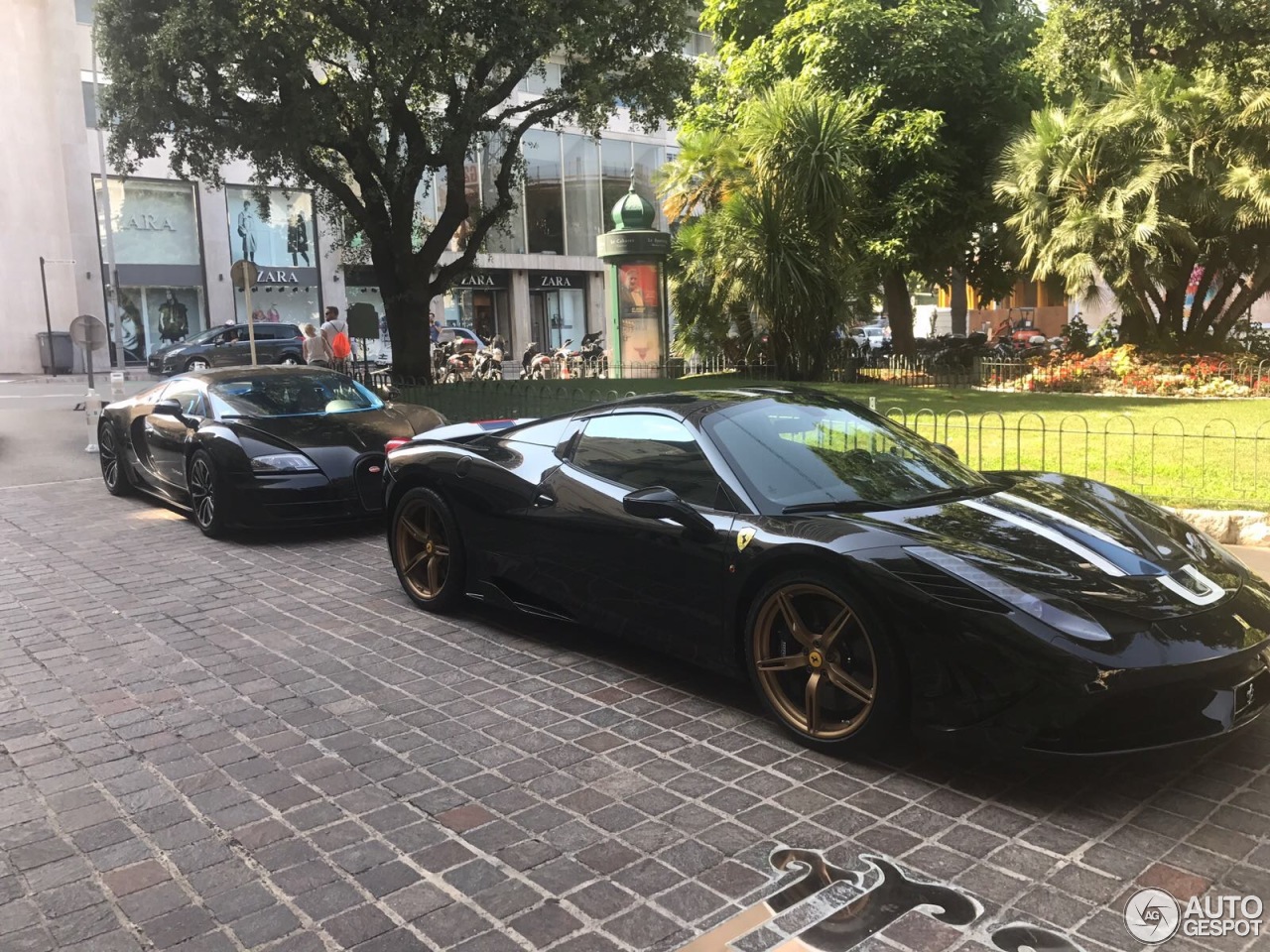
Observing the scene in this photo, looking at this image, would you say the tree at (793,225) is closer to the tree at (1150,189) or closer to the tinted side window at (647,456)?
the tree at (1150,189)

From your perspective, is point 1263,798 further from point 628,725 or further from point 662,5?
point 662,5

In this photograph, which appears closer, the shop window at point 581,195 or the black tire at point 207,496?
the black tire at point 207,496

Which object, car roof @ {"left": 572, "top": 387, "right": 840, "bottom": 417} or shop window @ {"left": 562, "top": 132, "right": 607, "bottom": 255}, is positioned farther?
shop window @ {"left": 562, "top": 132, "right": 607, "bottom": 255}

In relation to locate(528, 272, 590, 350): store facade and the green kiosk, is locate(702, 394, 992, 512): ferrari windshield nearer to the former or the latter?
the green kiosk

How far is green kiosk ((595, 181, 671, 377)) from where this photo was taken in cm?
2067

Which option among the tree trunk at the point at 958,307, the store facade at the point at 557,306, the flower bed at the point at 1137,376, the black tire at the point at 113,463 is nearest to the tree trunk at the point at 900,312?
the flower bed at the point at 1137,376

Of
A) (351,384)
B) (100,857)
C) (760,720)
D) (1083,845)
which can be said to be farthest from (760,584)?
(351,384)

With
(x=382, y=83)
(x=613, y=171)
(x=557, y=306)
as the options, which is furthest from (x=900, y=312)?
(x=557, y=306)

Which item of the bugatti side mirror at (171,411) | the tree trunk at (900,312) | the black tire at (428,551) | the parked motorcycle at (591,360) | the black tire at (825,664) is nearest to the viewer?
the black tire at (825,664)

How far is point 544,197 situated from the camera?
4322cm

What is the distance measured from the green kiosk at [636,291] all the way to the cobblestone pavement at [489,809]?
16.2 m

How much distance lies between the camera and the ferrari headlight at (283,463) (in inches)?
305

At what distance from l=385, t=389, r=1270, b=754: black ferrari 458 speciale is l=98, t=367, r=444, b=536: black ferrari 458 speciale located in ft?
8.74

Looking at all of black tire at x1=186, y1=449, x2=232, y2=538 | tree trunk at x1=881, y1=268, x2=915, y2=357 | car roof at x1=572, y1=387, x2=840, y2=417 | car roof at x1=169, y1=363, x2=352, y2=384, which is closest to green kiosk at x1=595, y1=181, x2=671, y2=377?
tree trunk at x1=881, y1=268, x2=915, y2=357
